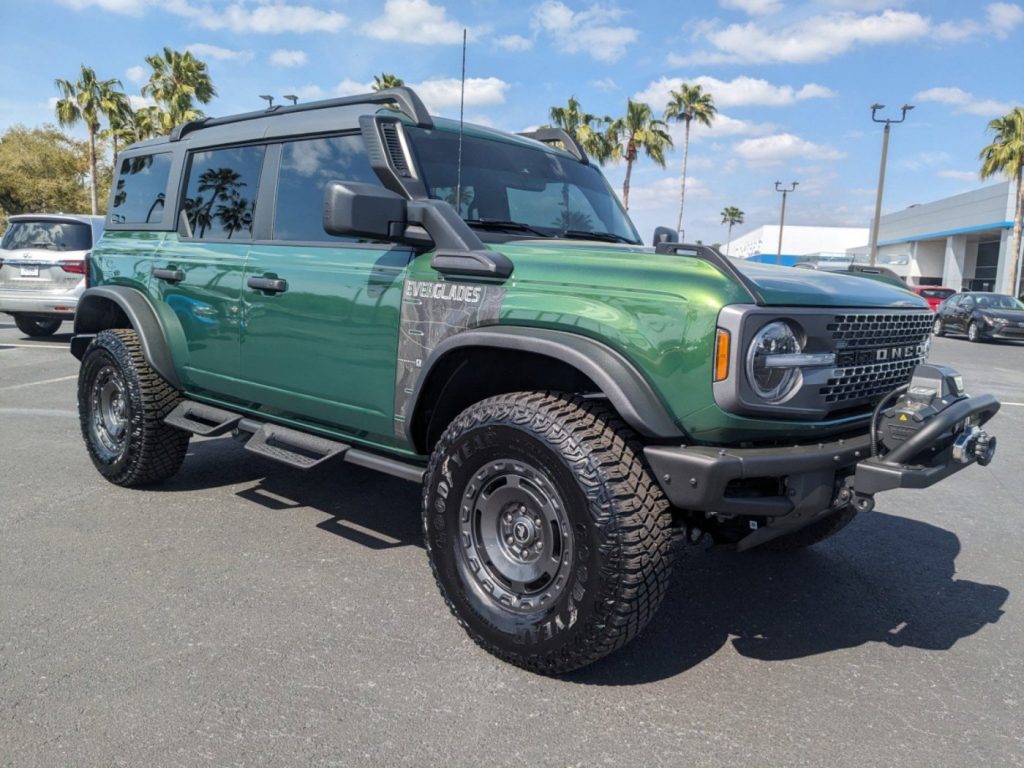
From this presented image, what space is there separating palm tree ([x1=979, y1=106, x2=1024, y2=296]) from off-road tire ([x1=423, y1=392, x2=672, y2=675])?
36.1 meters

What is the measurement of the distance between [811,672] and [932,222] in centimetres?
5550

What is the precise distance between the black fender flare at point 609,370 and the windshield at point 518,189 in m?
0.90

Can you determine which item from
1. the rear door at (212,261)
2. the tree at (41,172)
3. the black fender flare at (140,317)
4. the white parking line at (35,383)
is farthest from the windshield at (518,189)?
the tree at (41,172)

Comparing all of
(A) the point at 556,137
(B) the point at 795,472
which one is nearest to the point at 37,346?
(A) the point at 556,137

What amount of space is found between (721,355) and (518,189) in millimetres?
1763

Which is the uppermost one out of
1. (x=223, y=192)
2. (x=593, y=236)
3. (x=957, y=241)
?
(x=957, y=241)

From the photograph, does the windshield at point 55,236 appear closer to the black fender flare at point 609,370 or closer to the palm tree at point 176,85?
the black fender flare at point 609,370

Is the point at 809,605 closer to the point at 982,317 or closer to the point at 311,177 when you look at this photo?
the point at 311,177

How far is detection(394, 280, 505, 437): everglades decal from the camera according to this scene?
323cm

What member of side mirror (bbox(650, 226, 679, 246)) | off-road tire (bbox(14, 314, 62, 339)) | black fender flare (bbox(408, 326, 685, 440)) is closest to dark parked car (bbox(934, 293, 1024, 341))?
side mirror (bbox(650, 226, 679, 246))

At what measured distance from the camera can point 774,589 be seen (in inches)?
156

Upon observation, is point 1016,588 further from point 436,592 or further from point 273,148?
point 273,148

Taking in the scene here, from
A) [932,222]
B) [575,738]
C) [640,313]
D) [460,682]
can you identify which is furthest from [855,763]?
[932,222]

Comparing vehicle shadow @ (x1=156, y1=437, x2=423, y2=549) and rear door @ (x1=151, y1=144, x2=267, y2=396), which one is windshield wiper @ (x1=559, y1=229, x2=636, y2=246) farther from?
vehicle shadow @ (x1=156, y1=437, x2=423, y2=549)
